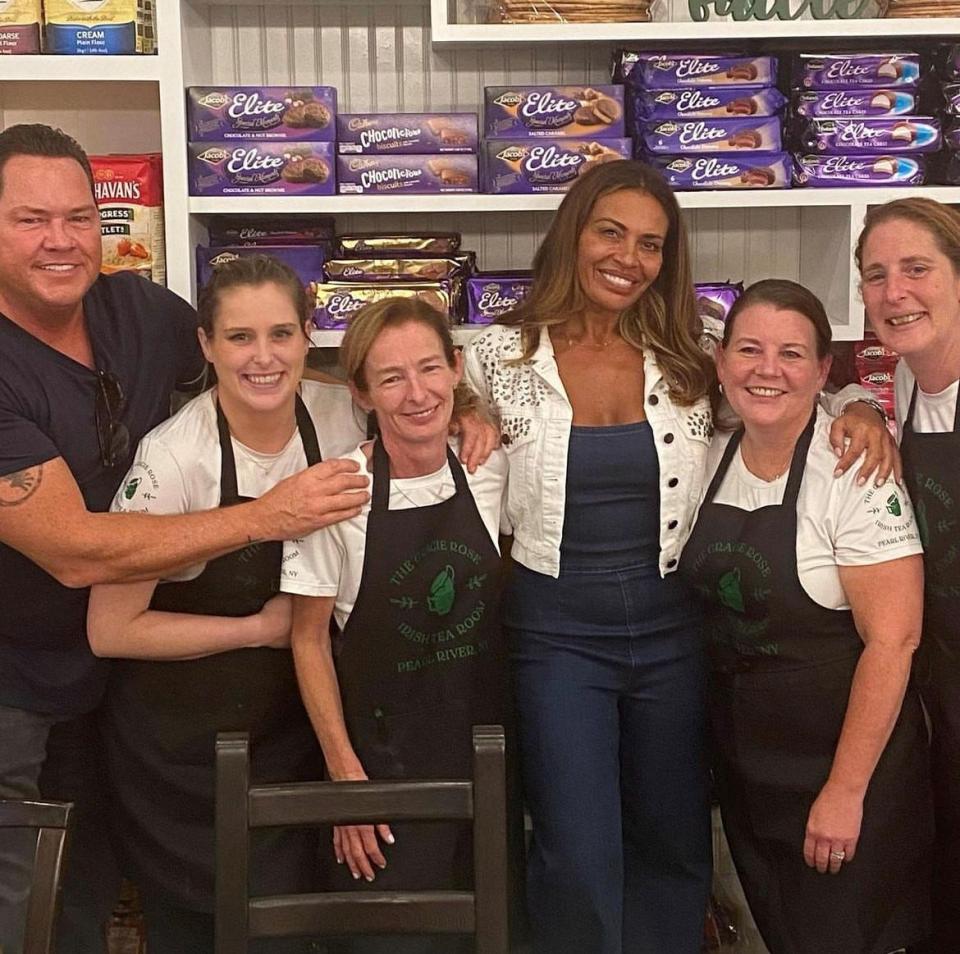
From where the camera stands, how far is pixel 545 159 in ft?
7.54

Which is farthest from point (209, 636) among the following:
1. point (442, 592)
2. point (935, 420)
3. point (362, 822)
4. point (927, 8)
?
point (927, 8)

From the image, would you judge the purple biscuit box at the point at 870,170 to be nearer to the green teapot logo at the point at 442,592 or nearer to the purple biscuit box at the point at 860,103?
the purple biscuit box at the point at 860,103

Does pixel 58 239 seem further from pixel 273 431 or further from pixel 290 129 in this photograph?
pixel 290 129

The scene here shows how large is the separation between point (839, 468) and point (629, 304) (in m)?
0.44

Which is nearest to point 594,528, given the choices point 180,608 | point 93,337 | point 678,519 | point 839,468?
point 678,519

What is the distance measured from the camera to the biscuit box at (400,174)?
2.30 metres

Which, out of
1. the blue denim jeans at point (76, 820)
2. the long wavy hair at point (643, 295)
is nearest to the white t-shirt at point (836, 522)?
the long wavy hair at point (643, 295)

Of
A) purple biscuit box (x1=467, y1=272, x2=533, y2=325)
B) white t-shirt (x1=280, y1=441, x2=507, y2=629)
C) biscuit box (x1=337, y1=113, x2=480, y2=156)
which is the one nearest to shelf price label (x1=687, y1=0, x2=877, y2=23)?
biscuit box (x1=337, y1=113, x2=480, y2=156)

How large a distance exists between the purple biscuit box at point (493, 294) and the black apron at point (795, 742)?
67cm

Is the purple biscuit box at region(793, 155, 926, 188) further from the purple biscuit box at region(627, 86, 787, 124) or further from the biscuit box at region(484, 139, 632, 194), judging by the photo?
the biscuit box at region(484, 139, 632, 194)

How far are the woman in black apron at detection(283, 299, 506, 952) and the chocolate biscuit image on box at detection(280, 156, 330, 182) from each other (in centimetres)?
52

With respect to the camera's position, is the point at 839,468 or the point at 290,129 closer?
the point at 839,468

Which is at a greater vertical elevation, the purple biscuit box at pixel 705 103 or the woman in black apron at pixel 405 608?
the purple biscuit box at pixel 705 103

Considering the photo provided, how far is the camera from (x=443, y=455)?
1.92 meters
